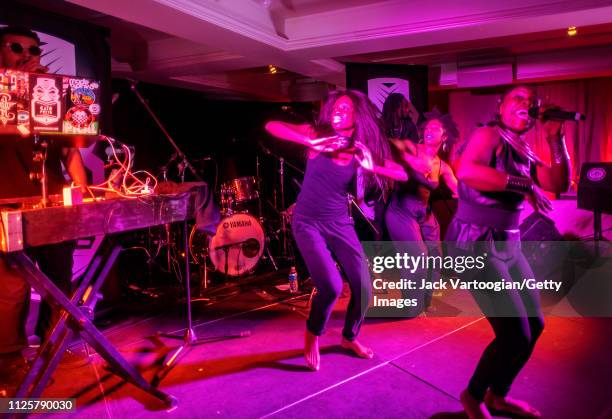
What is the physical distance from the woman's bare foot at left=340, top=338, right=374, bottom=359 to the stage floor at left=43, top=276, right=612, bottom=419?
7cm

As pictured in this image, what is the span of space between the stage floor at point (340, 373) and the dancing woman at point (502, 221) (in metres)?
0.56

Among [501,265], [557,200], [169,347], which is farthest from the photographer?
[557,200]

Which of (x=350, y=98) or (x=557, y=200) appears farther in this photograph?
(x=557, y=200)

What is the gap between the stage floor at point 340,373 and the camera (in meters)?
2.96

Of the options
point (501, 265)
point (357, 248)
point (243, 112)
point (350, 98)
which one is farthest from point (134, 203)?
Result: point (243, 112)

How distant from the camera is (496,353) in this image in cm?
250

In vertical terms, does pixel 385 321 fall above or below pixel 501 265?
below

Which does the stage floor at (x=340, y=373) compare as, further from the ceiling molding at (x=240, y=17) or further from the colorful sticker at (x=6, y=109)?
the ceiling molding at (x=240, y=17)

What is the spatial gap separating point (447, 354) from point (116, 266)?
3565 millimetres

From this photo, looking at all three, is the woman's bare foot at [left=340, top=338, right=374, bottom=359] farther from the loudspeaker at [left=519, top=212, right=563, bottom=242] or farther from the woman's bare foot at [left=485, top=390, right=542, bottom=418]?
the loudspeaker at [left=519, top=212, right=563, bottom=242]

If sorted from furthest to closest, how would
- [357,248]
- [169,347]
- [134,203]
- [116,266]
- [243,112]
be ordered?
[243,112]
[116,266]
[169,347]
[357,248]
[134,203]

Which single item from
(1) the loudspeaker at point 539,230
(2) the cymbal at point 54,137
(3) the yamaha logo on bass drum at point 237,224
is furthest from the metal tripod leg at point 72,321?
(1) the loudspeaker at point 539,230

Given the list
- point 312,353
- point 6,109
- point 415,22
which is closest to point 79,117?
point 6,109

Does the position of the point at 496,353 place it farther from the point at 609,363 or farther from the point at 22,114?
the point at 22,114
